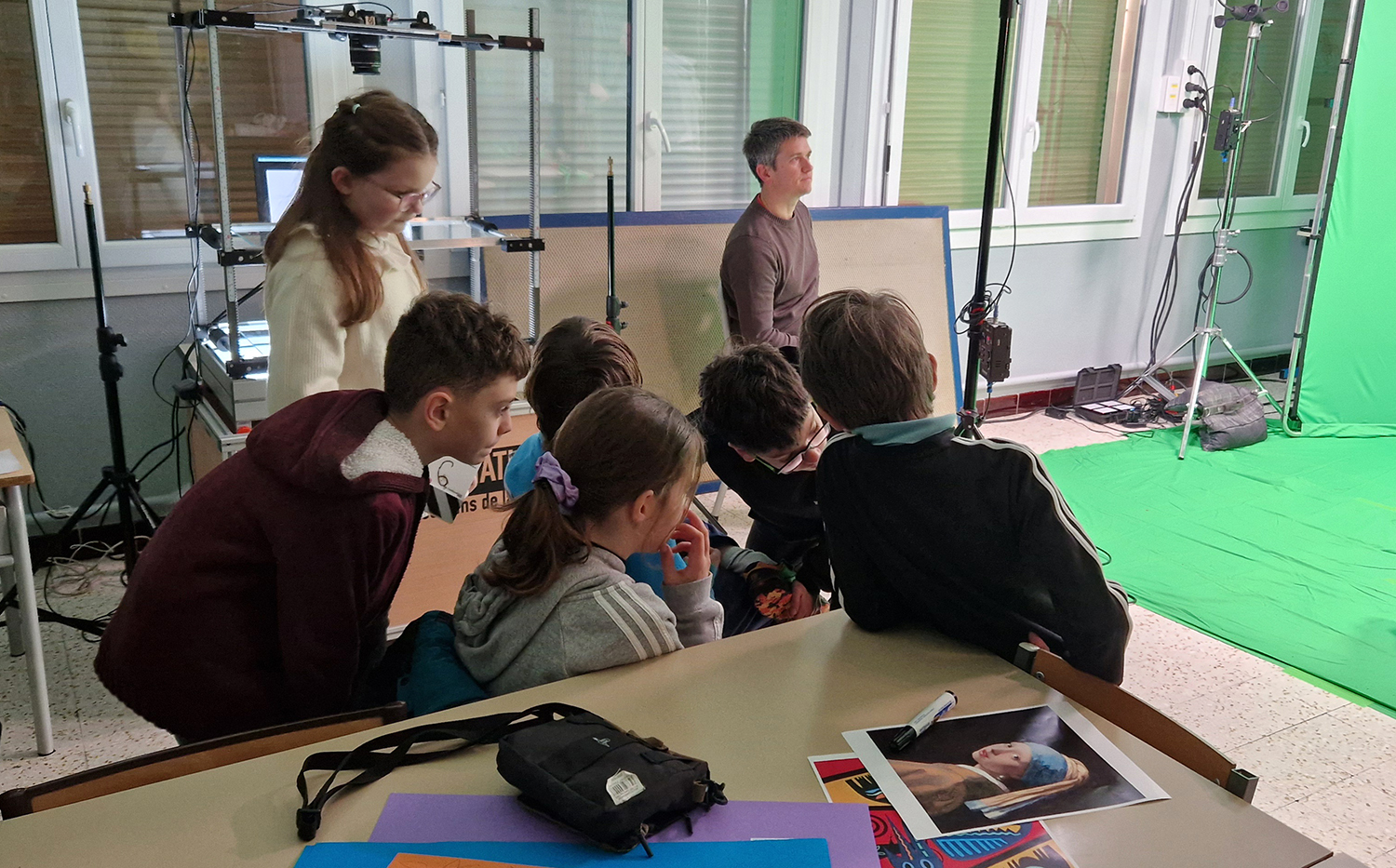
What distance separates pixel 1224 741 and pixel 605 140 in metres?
2.69

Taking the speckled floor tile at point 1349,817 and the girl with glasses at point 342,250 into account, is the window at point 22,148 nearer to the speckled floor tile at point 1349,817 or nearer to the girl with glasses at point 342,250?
the girl with glasses at point 342,250

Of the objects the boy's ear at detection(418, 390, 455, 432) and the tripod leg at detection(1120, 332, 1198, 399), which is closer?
the boy's ear at detection(418, 390, 455, 432)

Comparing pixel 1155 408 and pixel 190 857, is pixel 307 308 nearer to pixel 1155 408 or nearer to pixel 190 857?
pixel 190 857

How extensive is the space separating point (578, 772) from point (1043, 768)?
1.69 feet

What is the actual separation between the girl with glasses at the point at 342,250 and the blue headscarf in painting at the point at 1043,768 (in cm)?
140

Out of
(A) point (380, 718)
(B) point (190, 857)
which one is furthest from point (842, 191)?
(B) point (190, 857)

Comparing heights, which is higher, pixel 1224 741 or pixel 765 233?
pixel 765 233

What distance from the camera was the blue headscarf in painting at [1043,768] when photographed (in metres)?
1.11

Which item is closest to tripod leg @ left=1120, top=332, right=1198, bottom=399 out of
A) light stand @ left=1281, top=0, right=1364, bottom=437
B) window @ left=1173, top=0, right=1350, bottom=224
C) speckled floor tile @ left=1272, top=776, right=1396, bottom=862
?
light stand @ left=1281, top=0, right=1364, bottom=437

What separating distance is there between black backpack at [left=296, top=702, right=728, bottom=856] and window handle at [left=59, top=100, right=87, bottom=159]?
249 centimetres

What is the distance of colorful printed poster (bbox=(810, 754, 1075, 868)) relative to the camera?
3.23ft

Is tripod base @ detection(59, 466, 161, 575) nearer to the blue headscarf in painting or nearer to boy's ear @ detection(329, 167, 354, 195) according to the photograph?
boy's ear @ detection(329, 167, 354, 195)

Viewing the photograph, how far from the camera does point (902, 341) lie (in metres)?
1.46

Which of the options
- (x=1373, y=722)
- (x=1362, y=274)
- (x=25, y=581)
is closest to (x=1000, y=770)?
(x=1373, y=722)
